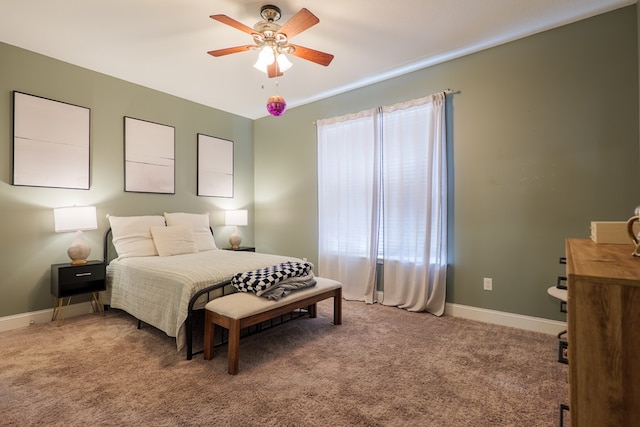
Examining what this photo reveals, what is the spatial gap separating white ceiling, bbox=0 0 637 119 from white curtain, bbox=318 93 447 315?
58cm

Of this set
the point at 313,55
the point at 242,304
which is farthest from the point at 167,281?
the point at 313,55

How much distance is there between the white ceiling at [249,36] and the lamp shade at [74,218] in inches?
61.0

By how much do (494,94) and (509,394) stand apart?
255 cm

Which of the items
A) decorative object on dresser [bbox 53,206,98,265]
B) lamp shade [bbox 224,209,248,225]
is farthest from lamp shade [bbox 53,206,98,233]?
lamp shade [bbox 224,209,248,225]

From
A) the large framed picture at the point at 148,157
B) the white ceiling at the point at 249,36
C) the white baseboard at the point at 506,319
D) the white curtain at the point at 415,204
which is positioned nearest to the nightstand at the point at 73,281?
the large framed picture at the point at 148,157

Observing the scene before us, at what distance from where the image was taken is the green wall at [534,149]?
2.43 m

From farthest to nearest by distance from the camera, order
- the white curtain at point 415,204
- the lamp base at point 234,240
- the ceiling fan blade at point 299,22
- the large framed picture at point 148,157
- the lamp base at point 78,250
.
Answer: the lamp base at point 234,240 → the large framed picture at point 148,157 → the white curtain at point 415,204 → the lamp base at point 78,250 → the ceiling fan blade at point 299,22

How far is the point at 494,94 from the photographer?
9.71 feet

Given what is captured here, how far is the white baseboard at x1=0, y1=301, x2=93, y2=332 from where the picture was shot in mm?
2858

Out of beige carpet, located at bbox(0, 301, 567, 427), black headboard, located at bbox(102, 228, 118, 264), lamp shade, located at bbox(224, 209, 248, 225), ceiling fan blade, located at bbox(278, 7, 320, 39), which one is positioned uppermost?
ceiling fan blade, located at bbox(278, 7, 320, 39)

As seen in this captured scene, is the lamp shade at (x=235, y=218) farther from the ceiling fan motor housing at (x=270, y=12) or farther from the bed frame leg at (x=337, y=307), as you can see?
the ceiling fan motor housing at (x=270, y=12)

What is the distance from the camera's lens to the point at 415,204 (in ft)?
11.0

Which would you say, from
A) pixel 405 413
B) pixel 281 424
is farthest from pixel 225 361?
pixel 405 413

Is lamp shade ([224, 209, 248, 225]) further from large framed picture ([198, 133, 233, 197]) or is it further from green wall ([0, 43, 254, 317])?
large framed picture ([198, 133, 233, 197])
